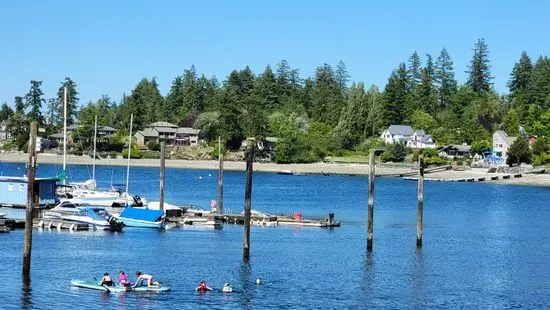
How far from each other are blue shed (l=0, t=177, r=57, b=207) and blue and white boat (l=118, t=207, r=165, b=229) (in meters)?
10.3

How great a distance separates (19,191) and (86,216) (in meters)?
14.7

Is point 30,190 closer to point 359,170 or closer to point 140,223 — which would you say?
point 140,223

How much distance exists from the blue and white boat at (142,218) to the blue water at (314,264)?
1455 millimetres

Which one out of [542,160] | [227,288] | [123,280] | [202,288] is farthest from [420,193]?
[542,160]

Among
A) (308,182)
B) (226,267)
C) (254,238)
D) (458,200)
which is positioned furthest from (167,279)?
(308,182)

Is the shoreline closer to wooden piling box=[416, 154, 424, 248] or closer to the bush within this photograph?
the bush

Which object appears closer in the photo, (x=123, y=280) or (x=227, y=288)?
(x=123, y=280)

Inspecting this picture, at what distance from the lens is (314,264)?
58.5 m

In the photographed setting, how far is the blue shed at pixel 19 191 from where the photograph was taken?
82.3 meters

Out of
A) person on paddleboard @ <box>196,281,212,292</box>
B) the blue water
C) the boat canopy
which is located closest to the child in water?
the blue water

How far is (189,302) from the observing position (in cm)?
4494

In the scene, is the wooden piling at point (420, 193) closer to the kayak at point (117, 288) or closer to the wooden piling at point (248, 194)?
the wooden piling at point (248, 194)

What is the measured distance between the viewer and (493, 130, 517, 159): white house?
196350 mm

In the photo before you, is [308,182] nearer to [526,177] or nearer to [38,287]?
[526,177]
